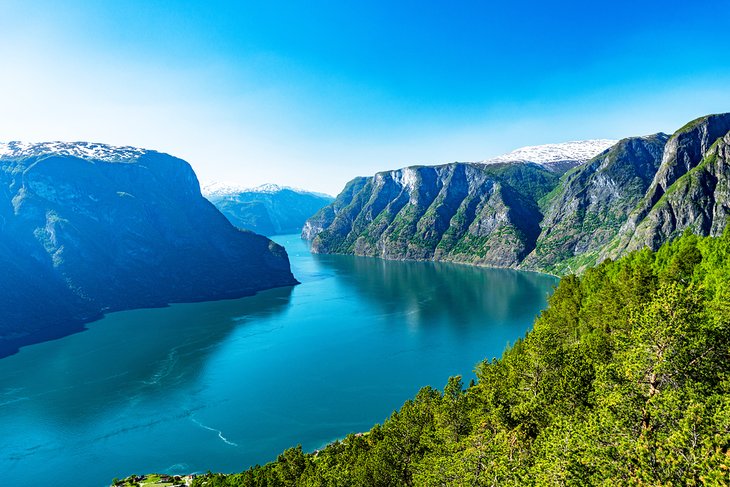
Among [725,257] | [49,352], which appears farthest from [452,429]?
[49,352]

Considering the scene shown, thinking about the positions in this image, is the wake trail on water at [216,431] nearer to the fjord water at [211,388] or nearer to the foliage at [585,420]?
the fjord water at [211,388]

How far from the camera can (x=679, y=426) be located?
25312 millimetres

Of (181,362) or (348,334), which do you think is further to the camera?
(348,334)

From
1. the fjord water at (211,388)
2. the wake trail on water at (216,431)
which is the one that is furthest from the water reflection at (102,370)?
the wake trail on water at (216,431)

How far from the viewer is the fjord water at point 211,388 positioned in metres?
96.2

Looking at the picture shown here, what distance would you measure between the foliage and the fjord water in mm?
38109

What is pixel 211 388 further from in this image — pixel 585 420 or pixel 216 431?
pixel 585 420

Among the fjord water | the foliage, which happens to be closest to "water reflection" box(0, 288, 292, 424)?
the fjord water

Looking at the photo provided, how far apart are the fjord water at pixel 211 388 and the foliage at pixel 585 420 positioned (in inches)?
1500

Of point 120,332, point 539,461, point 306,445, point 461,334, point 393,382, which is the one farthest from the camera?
point 120,332

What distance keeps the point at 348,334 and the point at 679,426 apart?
158042 mm

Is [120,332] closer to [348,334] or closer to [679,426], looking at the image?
[348,334]

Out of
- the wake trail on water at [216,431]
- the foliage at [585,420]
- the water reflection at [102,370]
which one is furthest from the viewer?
the water reflection at [102,370]

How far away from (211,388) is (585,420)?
117m
